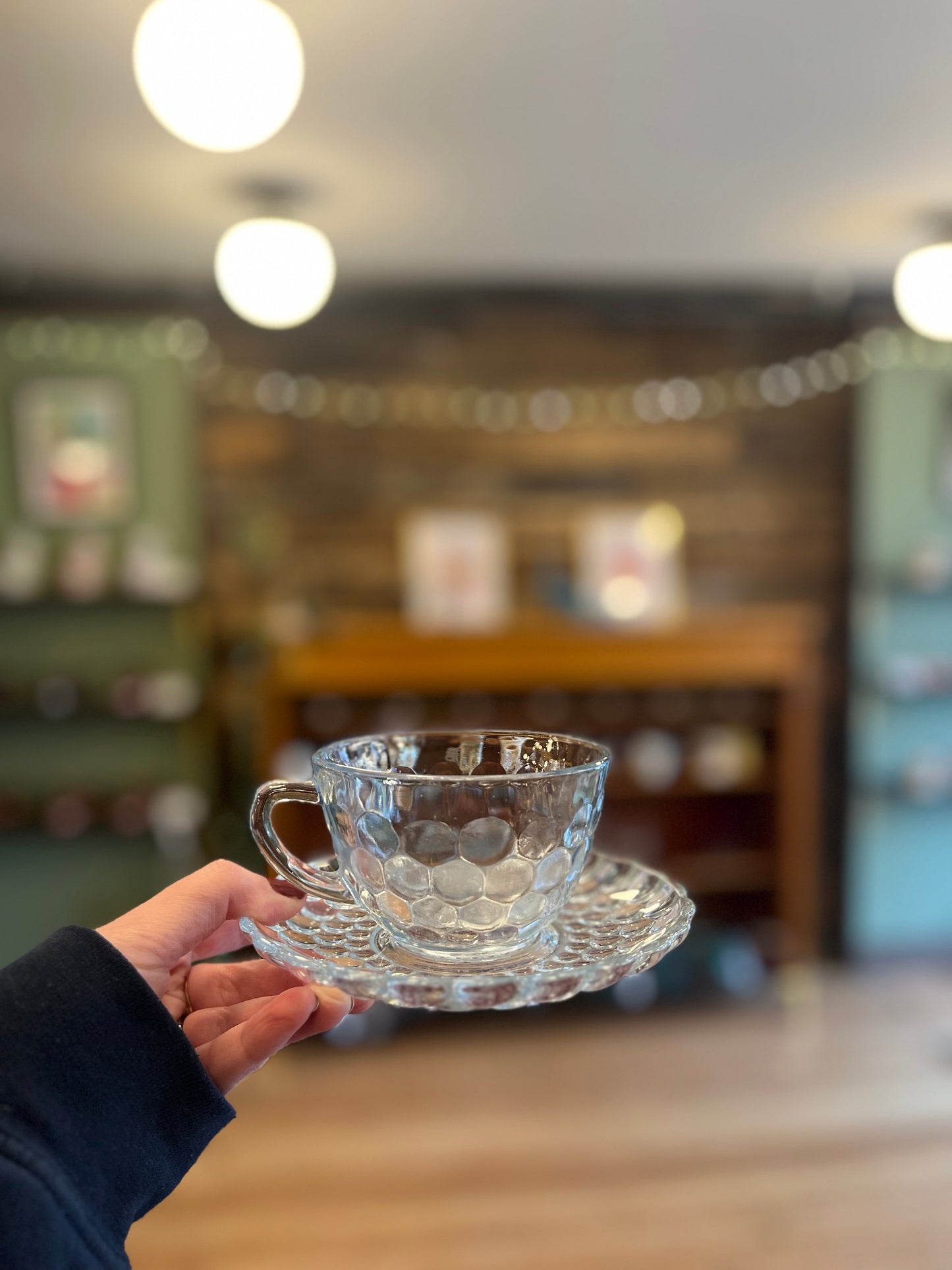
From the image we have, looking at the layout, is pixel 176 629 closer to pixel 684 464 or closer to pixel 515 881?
pixel 684 464

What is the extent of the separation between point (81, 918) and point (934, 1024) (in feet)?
9.59

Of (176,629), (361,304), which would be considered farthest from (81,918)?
(361,304)

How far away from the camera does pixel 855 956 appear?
388 centimetres

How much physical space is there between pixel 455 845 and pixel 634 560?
3.26 m

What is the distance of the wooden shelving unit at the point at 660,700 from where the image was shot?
10.9 ft

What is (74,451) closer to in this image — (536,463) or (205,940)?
(536,463)

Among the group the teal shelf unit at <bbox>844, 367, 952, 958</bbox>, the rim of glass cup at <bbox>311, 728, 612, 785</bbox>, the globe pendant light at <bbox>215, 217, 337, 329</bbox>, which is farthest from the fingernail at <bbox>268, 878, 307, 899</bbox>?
the teal shelf unit at <bbox>844, 367, 952, 958</bbox>

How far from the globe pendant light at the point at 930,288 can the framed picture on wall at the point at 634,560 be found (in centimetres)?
126

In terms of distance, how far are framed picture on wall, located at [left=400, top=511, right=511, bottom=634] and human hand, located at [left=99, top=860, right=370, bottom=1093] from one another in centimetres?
288

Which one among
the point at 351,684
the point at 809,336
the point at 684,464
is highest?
the point at 809,336

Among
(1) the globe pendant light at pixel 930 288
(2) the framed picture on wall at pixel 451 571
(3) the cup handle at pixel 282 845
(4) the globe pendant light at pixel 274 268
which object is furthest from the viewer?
(2) the framed picture on wall at pixel 451 571

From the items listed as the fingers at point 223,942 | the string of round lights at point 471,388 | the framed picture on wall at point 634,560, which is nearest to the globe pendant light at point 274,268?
the string of round lights at point 471,388

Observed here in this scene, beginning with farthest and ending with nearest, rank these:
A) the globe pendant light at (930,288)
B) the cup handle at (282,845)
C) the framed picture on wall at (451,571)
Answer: the framed picture on wall at (451,571) < the globe pendant light at (930,288) < the cup handle at (282,845)

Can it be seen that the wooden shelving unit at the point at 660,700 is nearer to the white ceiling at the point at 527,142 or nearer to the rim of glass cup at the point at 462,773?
the white ceiling at the point at 527,142
